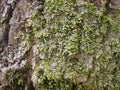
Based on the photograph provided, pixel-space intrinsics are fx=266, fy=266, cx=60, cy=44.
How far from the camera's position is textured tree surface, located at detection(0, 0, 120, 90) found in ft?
3.62

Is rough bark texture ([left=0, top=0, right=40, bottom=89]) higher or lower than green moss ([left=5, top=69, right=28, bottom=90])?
higher

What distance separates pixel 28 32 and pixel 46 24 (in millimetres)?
90

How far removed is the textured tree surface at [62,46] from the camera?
110cm

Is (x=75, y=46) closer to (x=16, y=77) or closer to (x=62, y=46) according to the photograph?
(x=62, y=46)

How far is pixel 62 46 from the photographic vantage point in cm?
112

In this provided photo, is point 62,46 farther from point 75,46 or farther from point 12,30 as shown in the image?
point 12,30

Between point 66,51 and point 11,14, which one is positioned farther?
point 11,14

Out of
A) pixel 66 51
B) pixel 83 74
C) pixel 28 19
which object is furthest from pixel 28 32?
pixel 83 74

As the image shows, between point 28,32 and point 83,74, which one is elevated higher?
point 28,32

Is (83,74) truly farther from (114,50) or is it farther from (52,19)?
(52,19)

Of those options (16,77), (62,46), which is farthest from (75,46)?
(16,77)

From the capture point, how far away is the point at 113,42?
1131 mm

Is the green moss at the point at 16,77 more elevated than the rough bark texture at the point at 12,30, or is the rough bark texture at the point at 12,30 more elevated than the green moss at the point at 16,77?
the rough bark texture at the point at 12,30

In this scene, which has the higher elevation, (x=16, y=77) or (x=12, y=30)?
(x=12, y=30)
